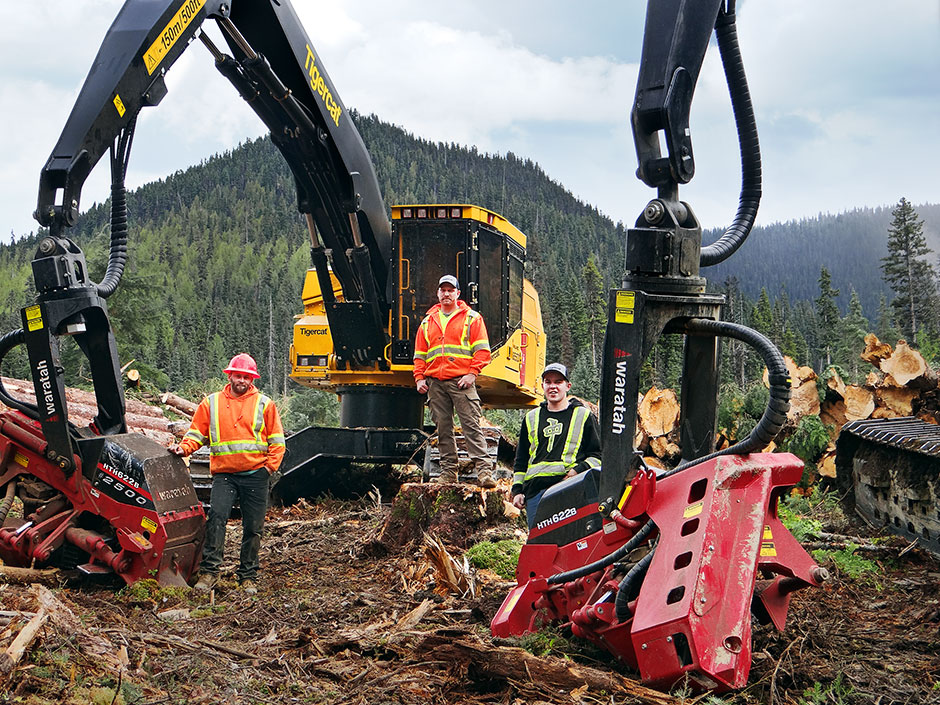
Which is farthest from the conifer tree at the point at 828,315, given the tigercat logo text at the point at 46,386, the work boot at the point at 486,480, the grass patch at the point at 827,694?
the grass patch at the point at 827,694

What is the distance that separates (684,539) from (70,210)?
4.85 m

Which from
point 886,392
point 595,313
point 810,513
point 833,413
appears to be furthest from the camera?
point 595,313

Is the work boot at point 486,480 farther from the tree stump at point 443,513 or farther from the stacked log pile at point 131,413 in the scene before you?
the stacked log pile at point 131,413

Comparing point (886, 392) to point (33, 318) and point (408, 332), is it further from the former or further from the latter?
point (33, 318)

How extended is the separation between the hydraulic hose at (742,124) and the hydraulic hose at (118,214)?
14.3 feet

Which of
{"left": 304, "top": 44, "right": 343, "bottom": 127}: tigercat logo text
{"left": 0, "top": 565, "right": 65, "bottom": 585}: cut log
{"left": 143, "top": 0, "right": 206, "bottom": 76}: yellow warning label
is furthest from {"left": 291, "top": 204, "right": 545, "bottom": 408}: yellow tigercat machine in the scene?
{"left": 0, "top": 565, "right": 65, "bottom": 585}: cut log

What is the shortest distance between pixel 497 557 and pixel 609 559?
103 inches

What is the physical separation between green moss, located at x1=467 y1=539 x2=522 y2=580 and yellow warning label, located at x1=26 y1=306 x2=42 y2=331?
341 centimetres

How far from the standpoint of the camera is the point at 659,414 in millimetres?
12203

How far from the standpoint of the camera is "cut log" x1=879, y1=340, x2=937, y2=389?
9773mm

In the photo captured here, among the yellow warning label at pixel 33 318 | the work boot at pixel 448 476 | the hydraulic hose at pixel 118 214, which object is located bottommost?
the work boot at pixel 448 476

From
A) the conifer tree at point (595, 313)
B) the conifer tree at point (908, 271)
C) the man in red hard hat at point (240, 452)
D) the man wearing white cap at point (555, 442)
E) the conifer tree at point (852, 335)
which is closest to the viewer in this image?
the man wearing white cap at point (555, 442)

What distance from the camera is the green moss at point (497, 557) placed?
6.87 metres

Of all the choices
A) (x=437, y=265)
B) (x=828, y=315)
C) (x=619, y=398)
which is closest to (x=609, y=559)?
(x=619, y=398)
